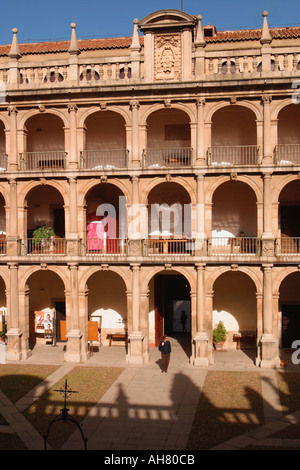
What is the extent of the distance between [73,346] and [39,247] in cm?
541

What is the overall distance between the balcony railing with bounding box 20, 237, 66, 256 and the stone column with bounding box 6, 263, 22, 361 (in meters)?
0.94

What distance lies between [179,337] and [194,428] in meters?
12.3

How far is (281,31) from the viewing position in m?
25.7

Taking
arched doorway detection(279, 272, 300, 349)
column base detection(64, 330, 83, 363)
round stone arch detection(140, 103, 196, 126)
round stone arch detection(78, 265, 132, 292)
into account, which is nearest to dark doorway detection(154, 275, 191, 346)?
round stone arch detection(78, 265, 132, 292)

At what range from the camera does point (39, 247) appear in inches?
1004

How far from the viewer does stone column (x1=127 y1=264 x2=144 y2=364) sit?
23.1 meters

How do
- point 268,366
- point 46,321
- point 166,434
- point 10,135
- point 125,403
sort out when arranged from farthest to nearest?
point 46,321, point 10,135, point 268,366, point 125,403, point 166,434

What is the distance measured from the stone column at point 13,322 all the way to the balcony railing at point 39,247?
0.94 metres

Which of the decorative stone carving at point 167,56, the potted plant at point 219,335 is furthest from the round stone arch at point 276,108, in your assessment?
the potted plant at point 219,335

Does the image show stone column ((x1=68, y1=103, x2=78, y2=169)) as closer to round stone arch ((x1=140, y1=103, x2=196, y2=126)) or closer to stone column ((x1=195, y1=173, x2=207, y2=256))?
round stone arch ((x1=140, y1=103, x2=196, y2=126))

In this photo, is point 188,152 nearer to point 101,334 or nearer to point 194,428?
point 101,334

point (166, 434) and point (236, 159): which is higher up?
point (236, 159)

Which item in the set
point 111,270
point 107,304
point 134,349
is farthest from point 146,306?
point 107,304
